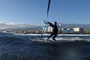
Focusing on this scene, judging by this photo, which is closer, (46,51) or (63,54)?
(63,54)

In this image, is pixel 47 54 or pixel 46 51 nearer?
pixel 47 54

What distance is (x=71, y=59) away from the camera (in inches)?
346

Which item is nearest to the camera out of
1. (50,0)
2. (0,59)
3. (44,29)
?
(0,59)

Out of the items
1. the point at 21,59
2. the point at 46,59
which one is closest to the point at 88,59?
Result: the point at 46,59

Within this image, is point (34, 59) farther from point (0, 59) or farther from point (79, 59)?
point (79, 59)

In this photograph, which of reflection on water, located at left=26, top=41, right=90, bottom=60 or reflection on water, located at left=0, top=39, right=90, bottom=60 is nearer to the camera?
reflection on water, located at left=0, top=39, right=90, bottom=60

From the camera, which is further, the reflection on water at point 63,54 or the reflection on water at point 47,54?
the reflection on water at point 63,54

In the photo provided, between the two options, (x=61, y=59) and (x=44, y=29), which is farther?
(x=44, y=29)

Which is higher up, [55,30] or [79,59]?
[55,30]

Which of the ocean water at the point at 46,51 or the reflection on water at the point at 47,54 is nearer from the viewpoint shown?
the reflection on water at the point at 47,54

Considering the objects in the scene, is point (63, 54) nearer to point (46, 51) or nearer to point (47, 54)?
point (47, 54)

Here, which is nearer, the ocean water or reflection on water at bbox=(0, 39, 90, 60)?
reflection on water at bbox=(0, 39, 90, 60)

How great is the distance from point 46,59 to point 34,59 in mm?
724

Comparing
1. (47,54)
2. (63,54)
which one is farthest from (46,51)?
(63,54)
